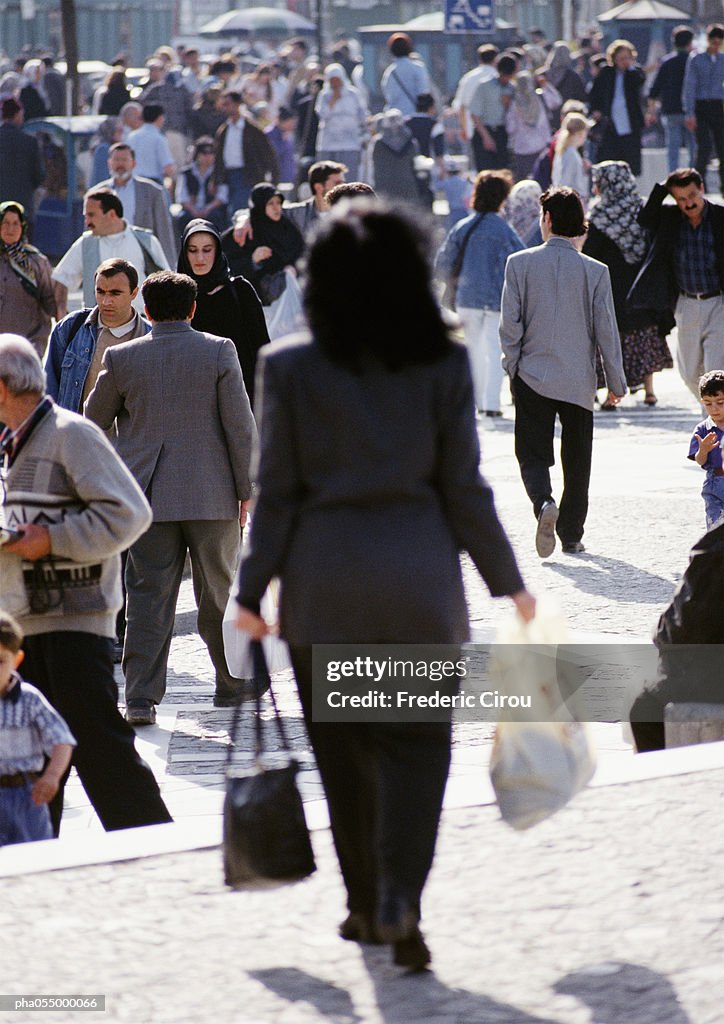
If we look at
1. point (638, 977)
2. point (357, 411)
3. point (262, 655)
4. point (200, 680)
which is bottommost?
point (200, 680)

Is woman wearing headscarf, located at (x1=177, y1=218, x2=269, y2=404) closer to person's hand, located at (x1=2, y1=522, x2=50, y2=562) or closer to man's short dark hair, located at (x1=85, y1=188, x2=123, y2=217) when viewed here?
man's short dark hair, located at (x1=85, y1=188, x2=123, y2=217)

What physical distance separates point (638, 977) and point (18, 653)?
6.11ft

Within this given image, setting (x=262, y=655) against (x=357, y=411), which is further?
(x=262, y=655)

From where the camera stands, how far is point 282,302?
13.6 metres

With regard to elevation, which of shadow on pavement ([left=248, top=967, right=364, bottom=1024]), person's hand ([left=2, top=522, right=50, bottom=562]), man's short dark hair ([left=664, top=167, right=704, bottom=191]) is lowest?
shadow on pavement ([left=248, top=967, right=364, bottom=1024])

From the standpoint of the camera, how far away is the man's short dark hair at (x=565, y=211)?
32.9 feet

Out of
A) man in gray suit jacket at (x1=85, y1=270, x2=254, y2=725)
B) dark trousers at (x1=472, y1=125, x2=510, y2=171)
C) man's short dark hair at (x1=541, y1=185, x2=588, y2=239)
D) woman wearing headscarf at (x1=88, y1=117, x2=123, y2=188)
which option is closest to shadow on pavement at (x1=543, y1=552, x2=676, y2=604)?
man's short dark hair at (x1=541, y1=185, x2=588, y2=239)

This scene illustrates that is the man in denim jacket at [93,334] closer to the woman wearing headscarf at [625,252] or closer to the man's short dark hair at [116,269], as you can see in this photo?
the man's short dark hair at [116,269]

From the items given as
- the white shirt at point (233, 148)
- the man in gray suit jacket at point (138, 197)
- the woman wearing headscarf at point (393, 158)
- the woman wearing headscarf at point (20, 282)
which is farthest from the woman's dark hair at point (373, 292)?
the white shirt at point (233, 148)

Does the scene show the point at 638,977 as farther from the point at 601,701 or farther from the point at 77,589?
the point at 601,701

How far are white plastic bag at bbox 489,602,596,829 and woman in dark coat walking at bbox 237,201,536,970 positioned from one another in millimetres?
255

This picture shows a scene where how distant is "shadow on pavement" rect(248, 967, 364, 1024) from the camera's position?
13.4 feet

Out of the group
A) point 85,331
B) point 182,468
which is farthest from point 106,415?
point 85,331

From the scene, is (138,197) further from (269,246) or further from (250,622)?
(250,622)
